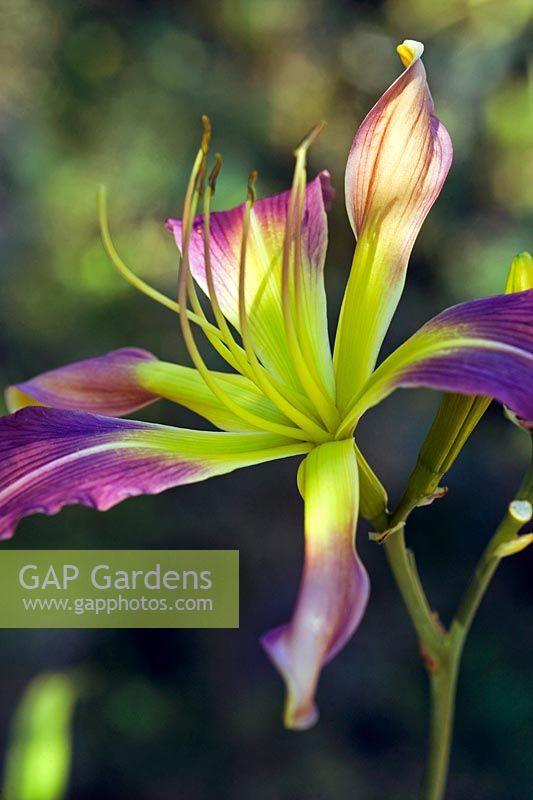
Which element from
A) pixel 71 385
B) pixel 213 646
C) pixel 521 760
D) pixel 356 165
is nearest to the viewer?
pixel 356 165

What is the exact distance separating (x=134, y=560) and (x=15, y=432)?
0.95 ft

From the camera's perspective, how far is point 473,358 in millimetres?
579

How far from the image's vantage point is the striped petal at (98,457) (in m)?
0.62

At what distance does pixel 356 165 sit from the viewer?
71cm

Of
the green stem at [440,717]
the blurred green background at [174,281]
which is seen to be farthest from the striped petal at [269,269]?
the blurred green background at [174,281]

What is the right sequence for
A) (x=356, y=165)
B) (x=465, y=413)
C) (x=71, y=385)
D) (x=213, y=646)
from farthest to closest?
1. (x=213, y=646)
2. (x=71, y=385)
3. (x=356, y=165)
4. (x=465, y=413)

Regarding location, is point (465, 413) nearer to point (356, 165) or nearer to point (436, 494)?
point (436, 494)

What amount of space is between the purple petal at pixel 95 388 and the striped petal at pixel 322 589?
225 millimetres

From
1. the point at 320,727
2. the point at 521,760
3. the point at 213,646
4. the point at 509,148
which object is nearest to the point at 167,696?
the point at 213,646

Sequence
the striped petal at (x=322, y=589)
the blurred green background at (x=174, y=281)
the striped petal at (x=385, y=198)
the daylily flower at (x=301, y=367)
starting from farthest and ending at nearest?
the blurred green background at (x=174, y=281) → the striped petal at (x=385, y=198) → the daylily flower at (x=301, y=367) → the striped petal at (x=322, y=589)

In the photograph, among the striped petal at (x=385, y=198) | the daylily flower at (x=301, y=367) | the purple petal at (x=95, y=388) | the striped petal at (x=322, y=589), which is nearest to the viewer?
the striped petal at (x=322, y=589)

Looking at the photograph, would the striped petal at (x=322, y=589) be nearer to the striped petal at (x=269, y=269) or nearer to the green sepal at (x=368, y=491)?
the green sepal at (x=368, y=491)

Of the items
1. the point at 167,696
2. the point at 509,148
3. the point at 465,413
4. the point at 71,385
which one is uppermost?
the point at 509,148

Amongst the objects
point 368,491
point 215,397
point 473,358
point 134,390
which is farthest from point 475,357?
point 134,390
